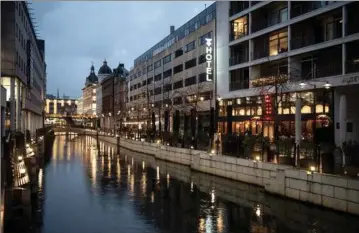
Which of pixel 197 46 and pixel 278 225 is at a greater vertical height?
pixel 197 46

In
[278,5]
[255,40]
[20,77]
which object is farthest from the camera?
[20,77]

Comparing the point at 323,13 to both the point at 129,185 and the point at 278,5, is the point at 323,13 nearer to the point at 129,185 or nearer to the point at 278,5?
the point at 278,5

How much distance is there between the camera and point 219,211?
83.4 ft

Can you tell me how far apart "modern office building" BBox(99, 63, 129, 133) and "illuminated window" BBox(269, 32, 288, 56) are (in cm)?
9195

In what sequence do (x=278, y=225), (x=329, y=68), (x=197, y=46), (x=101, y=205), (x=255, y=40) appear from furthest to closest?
(x=197, y=46), (x=255, y=40), (x=329, y=68), (x=101, y=205), (x=278, y=225)

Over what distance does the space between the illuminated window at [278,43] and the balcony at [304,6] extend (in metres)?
3.16

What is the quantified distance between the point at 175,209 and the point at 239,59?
38.8 meters

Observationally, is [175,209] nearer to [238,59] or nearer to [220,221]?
[220,221]

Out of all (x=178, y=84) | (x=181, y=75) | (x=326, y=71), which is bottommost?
(x=326, y=71)

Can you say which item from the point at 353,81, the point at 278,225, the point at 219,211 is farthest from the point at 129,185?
the point at 353,81

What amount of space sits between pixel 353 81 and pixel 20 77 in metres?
43.7

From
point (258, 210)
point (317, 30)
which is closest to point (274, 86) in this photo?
point (317, 30)

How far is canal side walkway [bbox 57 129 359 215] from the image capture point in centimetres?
2192

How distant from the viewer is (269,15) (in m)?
56.2
